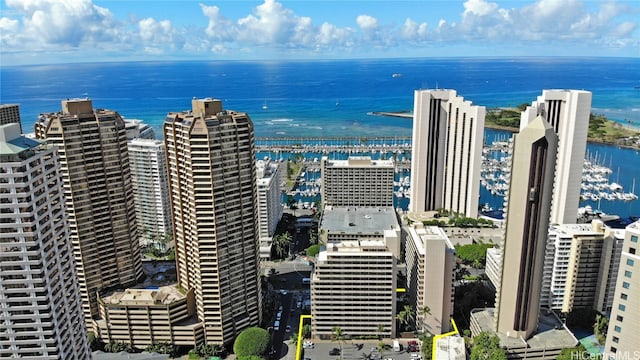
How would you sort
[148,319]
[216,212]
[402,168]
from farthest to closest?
[402,168] → [148,319] → [216,212]

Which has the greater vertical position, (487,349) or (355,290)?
(355,290)

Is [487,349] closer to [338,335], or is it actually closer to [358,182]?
[338,335]

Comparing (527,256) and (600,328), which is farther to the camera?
(600,328)

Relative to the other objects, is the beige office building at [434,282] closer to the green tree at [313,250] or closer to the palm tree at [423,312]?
the palm tree at [423,312]

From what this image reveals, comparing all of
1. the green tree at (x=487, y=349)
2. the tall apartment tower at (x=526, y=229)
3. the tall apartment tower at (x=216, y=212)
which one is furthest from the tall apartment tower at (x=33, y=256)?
the tall apartment tower at (x=526, y=229)

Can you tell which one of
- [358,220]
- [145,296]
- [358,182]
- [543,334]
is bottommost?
[543,334]

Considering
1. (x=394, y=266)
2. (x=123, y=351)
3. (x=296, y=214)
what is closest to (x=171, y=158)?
(x=123, y=351)

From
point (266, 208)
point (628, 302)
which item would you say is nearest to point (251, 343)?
point (266, 208)
